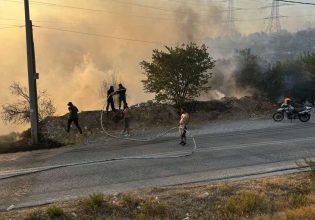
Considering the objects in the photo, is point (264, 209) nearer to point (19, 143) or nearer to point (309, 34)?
point (19, 143)

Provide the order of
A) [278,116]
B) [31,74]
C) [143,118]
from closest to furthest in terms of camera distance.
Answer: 1. [31,74]
2. [143,118]
3. [278,116]

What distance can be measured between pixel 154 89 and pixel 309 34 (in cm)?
11440

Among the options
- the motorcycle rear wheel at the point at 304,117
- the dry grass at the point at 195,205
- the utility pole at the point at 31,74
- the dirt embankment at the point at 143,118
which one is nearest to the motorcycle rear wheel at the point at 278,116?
the motorcycle rear wheel at the point at 304,117

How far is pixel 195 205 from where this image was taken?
9.08m

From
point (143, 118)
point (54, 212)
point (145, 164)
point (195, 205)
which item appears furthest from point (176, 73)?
point (54, 212)

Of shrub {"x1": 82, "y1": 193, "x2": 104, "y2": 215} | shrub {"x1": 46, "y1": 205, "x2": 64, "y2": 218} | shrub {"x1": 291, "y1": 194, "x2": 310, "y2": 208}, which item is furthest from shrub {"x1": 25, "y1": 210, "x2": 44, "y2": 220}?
shrub {"x1": 291, "y1": 194, "x2": 310, "y2": 208}

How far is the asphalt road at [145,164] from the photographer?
11.4 m

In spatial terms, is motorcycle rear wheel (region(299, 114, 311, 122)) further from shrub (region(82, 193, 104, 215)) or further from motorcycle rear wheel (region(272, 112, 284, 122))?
shrub (region(82, 193, 104, 215))

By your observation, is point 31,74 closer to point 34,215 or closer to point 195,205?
point 34,215

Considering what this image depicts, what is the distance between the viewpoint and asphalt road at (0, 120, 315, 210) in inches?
449

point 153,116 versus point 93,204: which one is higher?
point 153,116

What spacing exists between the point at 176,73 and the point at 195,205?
53.1 feet

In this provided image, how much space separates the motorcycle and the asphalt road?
10.7 feet

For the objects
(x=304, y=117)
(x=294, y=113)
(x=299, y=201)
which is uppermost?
(x=294, y=113)
